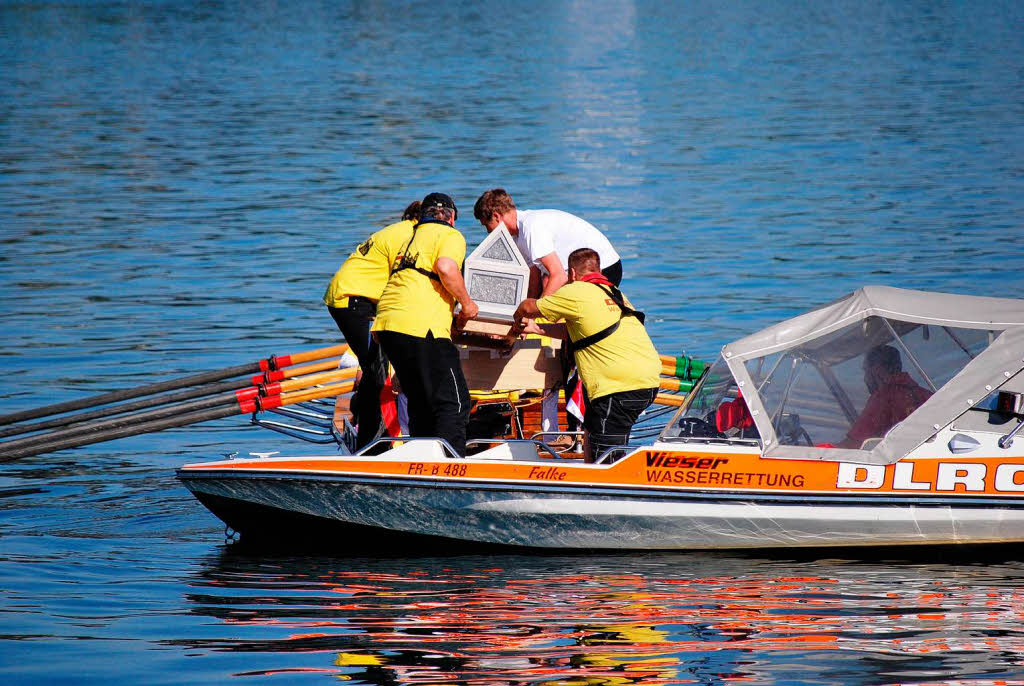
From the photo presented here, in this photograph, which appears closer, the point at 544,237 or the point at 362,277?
the point at 544,237

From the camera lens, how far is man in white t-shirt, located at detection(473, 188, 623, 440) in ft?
35.5

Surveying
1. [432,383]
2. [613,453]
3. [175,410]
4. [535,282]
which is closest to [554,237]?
[535,282]

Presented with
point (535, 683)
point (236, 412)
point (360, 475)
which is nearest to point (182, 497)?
point (236, 412)

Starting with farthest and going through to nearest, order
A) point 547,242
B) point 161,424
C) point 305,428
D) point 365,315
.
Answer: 1. point 305,428
2. point 161,424
3. point 365,315
4. point 547,242

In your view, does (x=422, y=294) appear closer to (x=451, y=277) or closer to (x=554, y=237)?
(x=451, y=277)

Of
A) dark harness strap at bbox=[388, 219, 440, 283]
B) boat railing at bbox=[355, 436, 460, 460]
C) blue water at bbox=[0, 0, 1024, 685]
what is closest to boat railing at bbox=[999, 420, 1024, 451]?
blue water at bbox=[0, 0, 1024, 685]

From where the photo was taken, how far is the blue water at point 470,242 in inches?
324

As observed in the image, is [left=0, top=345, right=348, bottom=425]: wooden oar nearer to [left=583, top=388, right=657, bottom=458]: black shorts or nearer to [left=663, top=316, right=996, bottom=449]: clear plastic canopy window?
[left=583, top=388, right=657, bottom=458]: black shorts

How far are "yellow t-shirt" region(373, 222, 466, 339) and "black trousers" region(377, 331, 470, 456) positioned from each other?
69 millimetres

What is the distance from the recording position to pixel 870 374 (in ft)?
31.0

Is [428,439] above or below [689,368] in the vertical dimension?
below

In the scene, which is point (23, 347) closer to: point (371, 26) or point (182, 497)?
point (182, 497)

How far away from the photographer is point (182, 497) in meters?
12.0

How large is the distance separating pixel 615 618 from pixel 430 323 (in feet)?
9.06
